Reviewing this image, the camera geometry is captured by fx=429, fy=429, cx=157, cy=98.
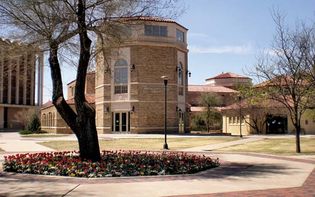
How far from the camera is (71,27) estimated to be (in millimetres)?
14195

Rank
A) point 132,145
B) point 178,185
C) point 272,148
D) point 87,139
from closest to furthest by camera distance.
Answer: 1. point 178,185
2. point 87,139
3. point 272,148
4. point 132,145

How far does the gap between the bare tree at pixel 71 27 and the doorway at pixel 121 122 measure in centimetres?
3086

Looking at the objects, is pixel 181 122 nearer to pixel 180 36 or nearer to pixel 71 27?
pixel 180 36

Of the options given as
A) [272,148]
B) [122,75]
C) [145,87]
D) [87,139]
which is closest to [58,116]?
[122,75]

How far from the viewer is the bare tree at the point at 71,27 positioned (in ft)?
44.6

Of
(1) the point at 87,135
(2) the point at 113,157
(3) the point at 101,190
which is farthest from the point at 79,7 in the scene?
(3) the point at 101,190

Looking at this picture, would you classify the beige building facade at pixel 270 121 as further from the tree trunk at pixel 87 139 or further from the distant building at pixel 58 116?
the tree trunk at pixel 87 139

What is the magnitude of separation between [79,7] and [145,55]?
31.0 metres

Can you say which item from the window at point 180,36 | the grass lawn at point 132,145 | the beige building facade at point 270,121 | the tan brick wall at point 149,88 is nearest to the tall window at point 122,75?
the tan brick wall at point 149,88

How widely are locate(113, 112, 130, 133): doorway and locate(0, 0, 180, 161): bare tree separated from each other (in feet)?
101

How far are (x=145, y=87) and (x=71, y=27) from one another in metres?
30.6

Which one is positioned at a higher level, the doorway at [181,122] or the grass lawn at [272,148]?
the doorway at [181,122]

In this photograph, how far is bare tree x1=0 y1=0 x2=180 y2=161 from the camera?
535 inches

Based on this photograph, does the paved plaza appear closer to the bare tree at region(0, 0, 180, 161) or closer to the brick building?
the bare tree at region(0, 0, 180, 161)
